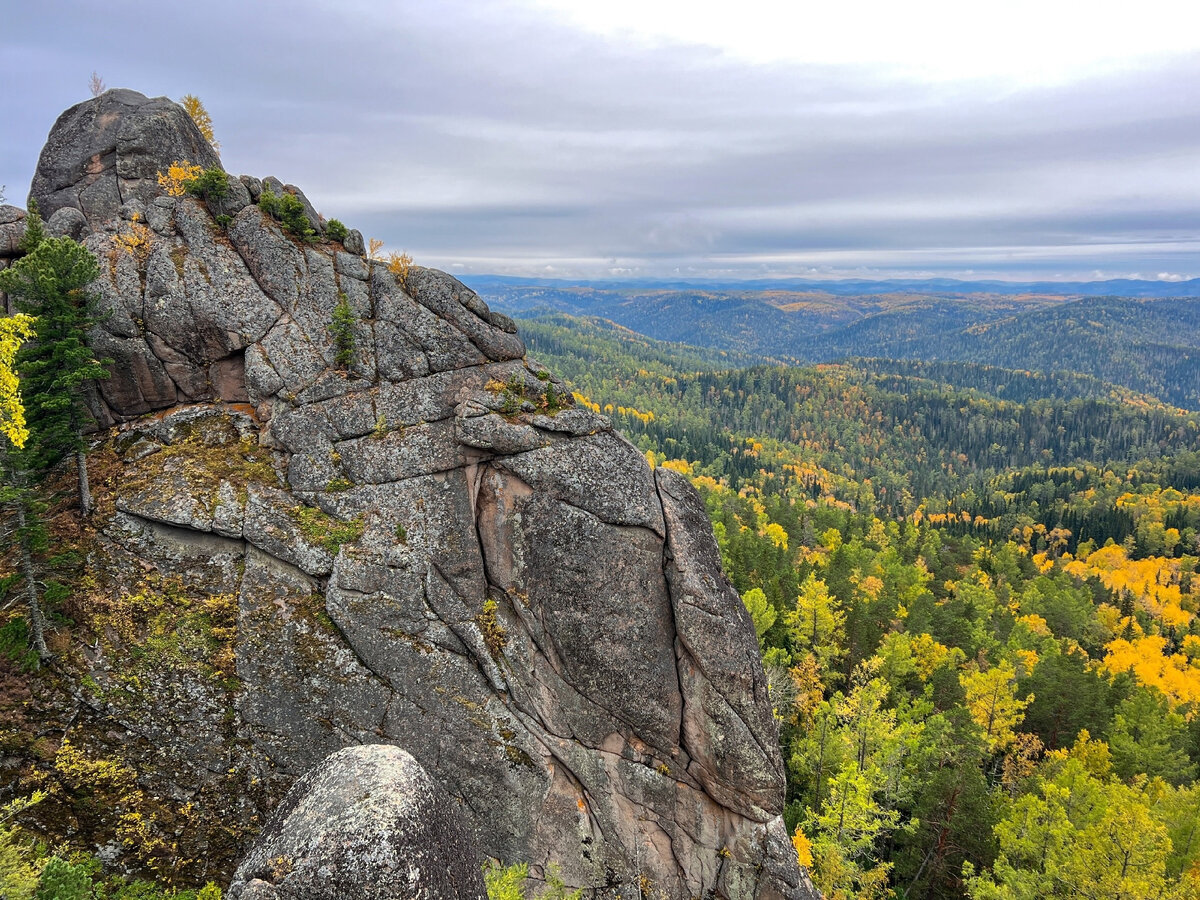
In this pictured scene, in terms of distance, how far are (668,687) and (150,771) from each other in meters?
20.5

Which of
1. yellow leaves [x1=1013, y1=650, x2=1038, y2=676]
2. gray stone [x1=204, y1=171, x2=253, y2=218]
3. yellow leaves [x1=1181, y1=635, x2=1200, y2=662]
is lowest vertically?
yellow leaves [x1=1181, y1=635, x2=1200, y2=662]

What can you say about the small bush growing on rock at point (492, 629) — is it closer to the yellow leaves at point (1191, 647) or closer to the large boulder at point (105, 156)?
the large boulder at point (105, 156)

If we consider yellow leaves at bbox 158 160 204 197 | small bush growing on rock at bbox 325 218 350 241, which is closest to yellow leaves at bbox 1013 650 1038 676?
small bush growing on rock at bbox 325 218 350 241

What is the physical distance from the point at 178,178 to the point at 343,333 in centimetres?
1282

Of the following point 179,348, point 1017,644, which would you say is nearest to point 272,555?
point 179,348

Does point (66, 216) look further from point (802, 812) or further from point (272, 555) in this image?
point (802, 812)

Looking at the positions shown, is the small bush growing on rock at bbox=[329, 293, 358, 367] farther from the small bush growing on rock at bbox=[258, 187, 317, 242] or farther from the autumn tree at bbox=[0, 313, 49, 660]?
the autumn tree at bbox=[0, 313, 49, 660]

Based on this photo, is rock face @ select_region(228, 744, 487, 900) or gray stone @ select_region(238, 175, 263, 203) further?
gray stone @ select_region(238, 175, 263, 203)

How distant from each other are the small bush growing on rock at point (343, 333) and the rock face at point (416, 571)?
540mm

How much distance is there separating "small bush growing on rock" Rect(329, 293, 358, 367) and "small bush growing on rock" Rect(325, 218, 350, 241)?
540 cm

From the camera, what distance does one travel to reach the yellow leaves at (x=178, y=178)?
2897cm

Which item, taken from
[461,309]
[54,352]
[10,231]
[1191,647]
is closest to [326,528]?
[461,309]

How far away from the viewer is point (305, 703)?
22734mm

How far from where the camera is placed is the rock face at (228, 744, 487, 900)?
1165 cm
